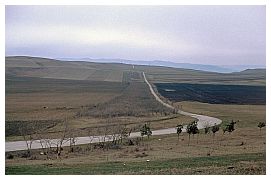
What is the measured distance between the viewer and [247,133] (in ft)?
64.7

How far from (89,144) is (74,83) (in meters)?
26.1

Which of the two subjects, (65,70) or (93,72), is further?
(93,72)

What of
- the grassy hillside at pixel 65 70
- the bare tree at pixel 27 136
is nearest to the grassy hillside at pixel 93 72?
the grassy hillside at pixel 65 70

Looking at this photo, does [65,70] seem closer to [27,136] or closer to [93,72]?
[93,72]

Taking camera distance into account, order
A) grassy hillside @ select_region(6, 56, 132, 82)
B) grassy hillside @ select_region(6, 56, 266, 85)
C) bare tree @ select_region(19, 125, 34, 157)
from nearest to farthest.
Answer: bare tree @ select_region(19, 125, 34, 157) → grassy hillside @ select_region(6, 56, 266, 85) → grassy hillside @ select_region(6, 56, 132, 82)

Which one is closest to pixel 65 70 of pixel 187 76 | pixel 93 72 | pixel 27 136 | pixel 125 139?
pixel 93 72

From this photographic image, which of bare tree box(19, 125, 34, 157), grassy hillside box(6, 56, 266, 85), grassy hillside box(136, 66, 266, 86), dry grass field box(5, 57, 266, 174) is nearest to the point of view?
dry grass field box(5, 57, 266, 174)

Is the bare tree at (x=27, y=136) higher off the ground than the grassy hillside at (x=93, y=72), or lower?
lower

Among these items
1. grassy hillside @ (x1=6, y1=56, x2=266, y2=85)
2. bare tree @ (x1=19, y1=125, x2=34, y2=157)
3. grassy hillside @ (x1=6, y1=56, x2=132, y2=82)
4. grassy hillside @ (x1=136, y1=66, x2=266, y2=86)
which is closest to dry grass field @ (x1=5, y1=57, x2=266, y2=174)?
bare tree @ (x1=19, y1=125, x2=34, y2=157)

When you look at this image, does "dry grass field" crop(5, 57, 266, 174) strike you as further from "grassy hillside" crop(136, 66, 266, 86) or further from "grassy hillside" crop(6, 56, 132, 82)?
"grassy hillside" crop(136, 66, 266, 86)

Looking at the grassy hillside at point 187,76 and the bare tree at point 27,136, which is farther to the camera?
the grassy hillside at point 187,76

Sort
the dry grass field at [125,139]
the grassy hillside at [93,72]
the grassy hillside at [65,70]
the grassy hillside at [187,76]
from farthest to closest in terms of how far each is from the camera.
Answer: the grassy hillside at [187,76] → the grassy hillside at [65,70] → the grassy hillside at [93,72] → the dry grass field at [125,139]

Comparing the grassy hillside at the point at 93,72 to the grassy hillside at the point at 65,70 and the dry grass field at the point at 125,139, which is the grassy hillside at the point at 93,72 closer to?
the grassy hillside at the point at 65,70
